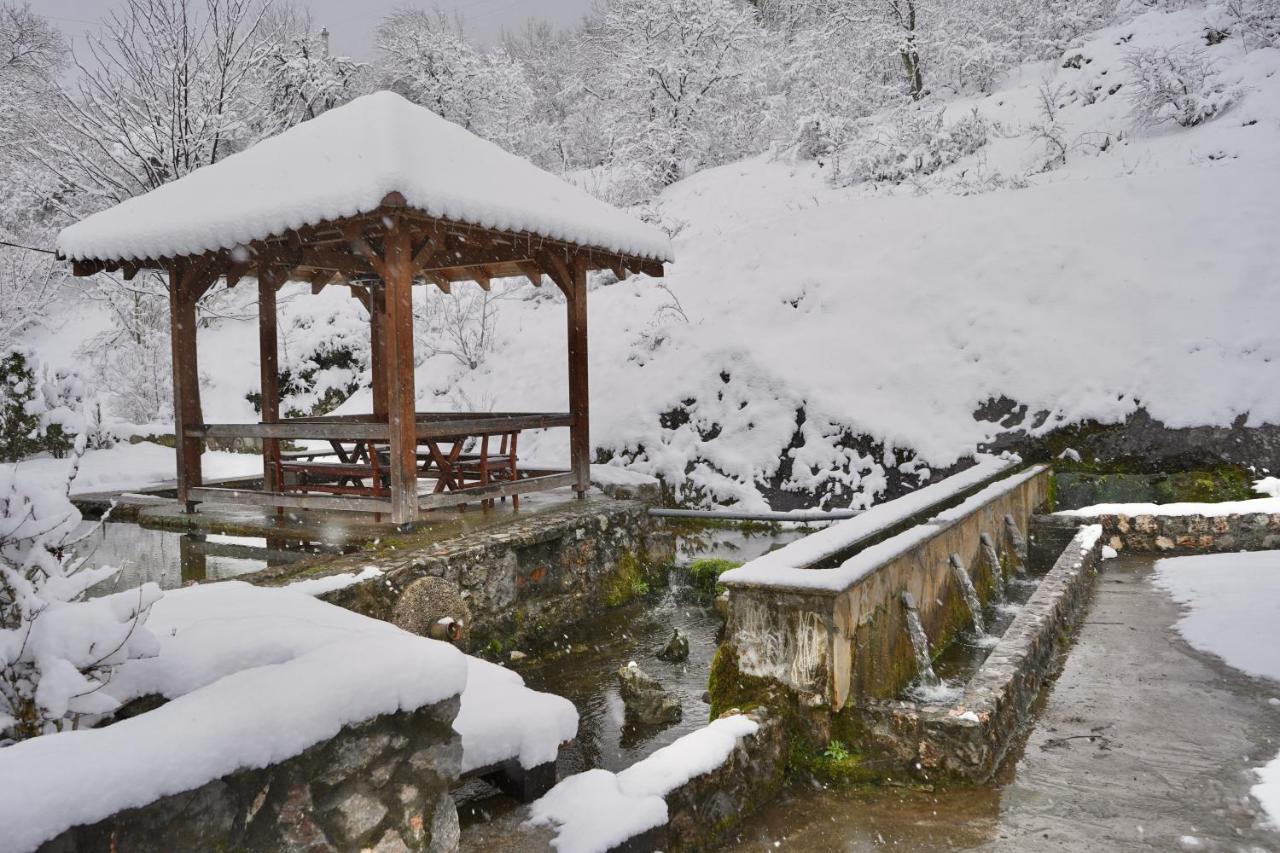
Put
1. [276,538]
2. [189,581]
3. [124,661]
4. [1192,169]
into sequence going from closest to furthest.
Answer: [124,661] → [189,581] → [276,538] → [1192,169]

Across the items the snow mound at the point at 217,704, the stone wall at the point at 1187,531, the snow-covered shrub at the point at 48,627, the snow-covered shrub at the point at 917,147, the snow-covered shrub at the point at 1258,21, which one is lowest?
the stone wall at the point at 1187,531

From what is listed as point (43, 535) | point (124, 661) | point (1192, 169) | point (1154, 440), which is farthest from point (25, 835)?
point (1192, 169)

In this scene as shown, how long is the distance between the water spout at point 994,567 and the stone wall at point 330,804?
496 cm

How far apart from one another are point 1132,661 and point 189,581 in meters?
5.66

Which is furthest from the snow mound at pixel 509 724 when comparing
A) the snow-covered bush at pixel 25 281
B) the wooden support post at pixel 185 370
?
the snow-covered bush at pixel 25 281

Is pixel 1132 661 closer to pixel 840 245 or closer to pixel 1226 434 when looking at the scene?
pixel 1226 434

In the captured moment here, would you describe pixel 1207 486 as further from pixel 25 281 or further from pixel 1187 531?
pixel 25 281

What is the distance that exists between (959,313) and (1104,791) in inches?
321

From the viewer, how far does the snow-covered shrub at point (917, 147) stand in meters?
15.2

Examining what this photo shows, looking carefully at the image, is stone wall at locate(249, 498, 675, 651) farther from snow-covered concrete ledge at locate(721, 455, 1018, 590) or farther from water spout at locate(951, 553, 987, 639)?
water spout at locate(951, 553, 987, 639)

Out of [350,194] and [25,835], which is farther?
[350,194]

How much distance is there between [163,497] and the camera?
7.70 m

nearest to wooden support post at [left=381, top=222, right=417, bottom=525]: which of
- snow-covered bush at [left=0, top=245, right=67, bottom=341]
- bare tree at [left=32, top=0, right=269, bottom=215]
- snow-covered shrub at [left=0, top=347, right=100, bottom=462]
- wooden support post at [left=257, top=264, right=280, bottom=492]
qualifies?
wooden support post at [left=257, top=264, right=280, bottom=492]

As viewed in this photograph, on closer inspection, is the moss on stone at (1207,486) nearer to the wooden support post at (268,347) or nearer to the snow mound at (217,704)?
the snow mound at (217,704)
